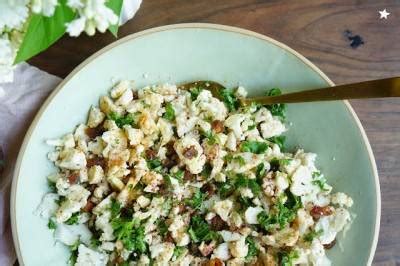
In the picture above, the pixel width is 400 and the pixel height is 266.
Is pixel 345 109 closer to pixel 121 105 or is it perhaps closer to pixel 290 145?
pixel 290 145

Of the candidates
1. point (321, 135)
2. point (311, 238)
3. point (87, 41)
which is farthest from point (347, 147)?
point (87, 41)

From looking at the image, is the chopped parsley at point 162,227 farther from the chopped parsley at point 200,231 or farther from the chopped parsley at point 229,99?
the chopped parsley at point 229,99

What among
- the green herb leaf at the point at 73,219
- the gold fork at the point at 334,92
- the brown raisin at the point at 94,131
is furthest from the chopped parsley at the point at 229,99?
the green herb leaf at the point at 73,219

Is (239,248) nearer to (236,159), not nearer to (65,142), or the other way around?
(236,159)

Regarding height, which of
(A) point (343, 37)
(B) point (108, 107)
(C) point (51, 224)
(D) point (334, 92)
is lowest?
(C) point (51, 224)

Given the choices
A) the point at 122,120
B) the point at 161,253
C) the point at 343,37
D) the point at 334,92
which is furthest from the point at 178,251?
the point at 343,37

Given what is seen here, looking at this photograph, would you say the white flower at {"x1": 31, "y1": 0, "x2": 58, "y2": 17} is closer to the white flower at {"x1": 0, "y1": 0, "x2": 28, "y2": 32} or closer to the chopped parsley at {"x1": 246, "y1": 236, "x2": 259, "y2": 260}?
the white flower at {"x1": 0, "y1": 0, "x2": 28, "y2": 32}
